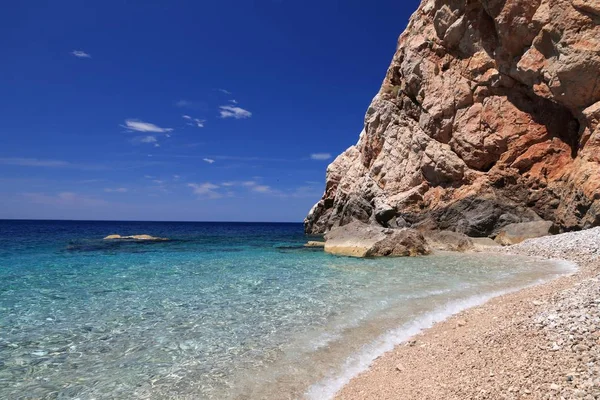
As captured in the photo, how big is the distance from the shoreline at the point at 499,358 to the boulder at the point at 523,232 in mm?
19941

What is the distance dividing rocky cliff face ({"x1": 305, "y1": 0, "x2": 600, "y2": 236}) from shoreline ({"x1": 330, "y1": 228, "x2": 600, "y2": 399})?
756 inches

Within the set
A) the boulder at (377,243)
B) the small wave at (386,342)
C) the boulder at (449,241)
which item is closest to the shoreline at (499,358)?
the small wave at (386,342)

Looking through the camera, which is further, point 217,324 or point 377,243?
point 377,243

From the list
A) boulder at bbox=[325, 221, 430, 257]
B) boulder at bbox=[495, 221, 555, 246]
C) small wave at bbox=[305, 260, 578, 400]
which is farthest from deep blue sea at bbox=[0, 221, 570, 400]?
boulder at bbox=[495, 221, 555, 246]

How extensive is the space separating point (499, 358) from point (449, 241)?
21.4 metres

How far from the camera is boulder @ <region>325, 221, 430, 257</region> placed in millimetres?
23062

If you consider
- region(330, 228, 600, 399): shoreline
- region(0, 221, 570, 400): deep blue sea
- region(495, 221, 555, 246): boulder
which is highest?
region(495, 221, 555, 246): boulder

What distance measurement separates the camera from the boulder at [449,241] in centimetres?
2477

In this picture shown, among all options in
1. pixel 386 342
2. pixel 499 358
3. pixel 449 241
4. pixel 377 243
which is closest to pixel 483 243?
pixel 449 241

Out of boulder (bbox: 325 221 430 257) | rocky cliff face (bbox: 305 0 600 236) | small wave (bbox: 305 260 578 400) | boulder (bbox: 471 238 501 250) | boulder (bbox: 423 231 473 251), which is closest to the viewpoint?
small wave (bbox: 305 260 578 400)

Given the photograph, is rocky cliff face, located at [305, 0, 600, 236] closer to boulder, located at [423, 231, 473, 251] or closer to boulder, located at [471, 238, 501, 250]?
boulder, located at [471, 238, 501, 250]

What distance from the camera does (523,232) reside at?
26219 millimetres

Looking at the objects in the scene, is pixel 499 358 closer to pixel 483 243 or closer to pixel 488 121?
pixel 483 243

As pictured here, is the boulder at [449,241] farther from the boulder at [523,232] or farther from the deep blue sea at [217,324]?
the deep blue sea at [217,324]
